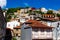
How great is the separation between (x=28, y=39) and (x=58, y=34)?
135ft

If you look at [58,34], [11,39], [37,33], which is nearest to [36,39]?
[37,33]

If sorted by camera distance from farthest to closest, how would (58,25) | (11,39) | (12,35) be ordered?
(12,35) → (11,39) → (58,25)

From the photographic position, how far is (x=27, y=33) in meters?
7.29

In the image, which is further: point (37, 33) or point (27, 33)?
point (37, 33)

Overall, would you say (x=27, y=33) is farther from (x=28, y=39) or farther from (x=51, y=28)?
(x=51, y=28)

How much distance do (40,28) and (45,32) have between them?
1.40m

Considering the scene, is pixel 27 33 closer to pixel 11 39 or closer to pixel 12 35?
pixel 11 39

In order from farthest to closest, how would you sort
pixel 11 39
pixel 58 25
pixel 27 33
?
pixel 11 39
pixel 58 25
pixel 27 33

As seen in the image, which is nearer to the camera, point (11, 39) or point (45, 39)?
point (45, 39)

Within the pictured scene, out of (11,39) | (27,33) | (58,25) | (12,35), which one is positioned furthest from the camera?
(12,35)

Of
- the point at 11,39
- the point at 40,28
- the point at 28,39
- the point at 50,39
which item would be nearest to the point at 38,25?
the point at 40,28

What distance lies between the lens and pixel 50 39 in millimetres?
48406

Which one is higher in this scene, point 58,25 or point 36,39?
point 58,25

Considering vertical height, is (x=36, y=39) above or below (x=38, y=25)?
below
